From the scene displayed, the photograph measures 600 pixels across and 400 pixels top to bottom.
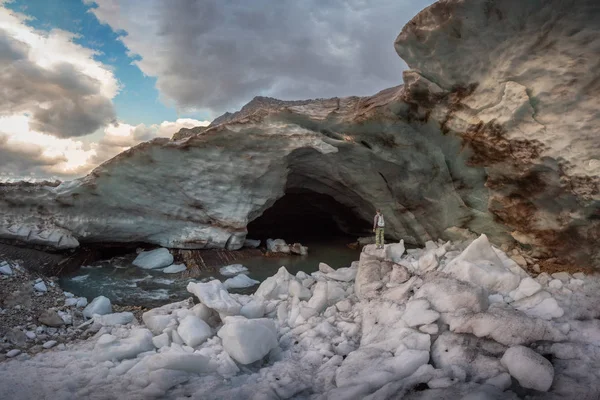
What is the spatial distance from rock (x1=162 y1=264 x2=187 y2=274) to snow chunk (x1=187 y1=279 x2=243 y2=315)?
426cm

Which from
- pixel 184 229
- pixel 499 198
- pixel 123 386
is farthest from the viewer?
pixel 184 229

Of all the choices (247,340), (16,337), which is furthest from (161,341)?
(16,337)

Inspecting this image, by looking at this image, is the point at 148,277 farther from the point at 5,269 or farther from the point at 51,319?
the point at 51,319

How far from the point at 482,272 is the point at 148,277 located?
6853 mm

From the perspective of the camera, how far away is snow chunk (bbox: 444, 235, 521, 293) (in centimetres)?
455

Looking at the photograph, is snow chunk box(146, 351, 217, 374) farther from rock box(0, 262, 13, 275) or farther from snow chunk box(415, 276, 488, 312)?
rock box(0, 262, 13, 275)

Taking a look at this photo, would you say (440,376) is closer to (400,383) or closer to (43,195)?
(400,383)

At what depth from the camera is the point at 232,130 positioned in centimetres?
886

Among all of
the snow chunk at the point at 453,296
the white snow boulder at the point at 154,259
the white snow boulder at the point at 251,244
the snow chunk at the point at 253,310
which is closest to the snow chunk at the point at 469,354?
the snow chunk at the point at 453,296

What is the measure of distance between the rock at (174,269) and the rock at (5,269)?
2.98m

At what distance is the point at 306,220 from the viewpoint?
1659 centimetres

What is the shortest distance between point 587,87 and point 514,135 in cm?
111

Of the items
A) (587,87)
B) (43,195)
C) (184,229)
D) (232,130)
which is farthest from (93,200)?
(587,87)

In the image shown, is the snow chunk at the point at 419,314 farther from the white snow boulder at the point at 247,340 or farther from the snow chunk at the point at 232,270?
the snow chunk at the point at 232,270
